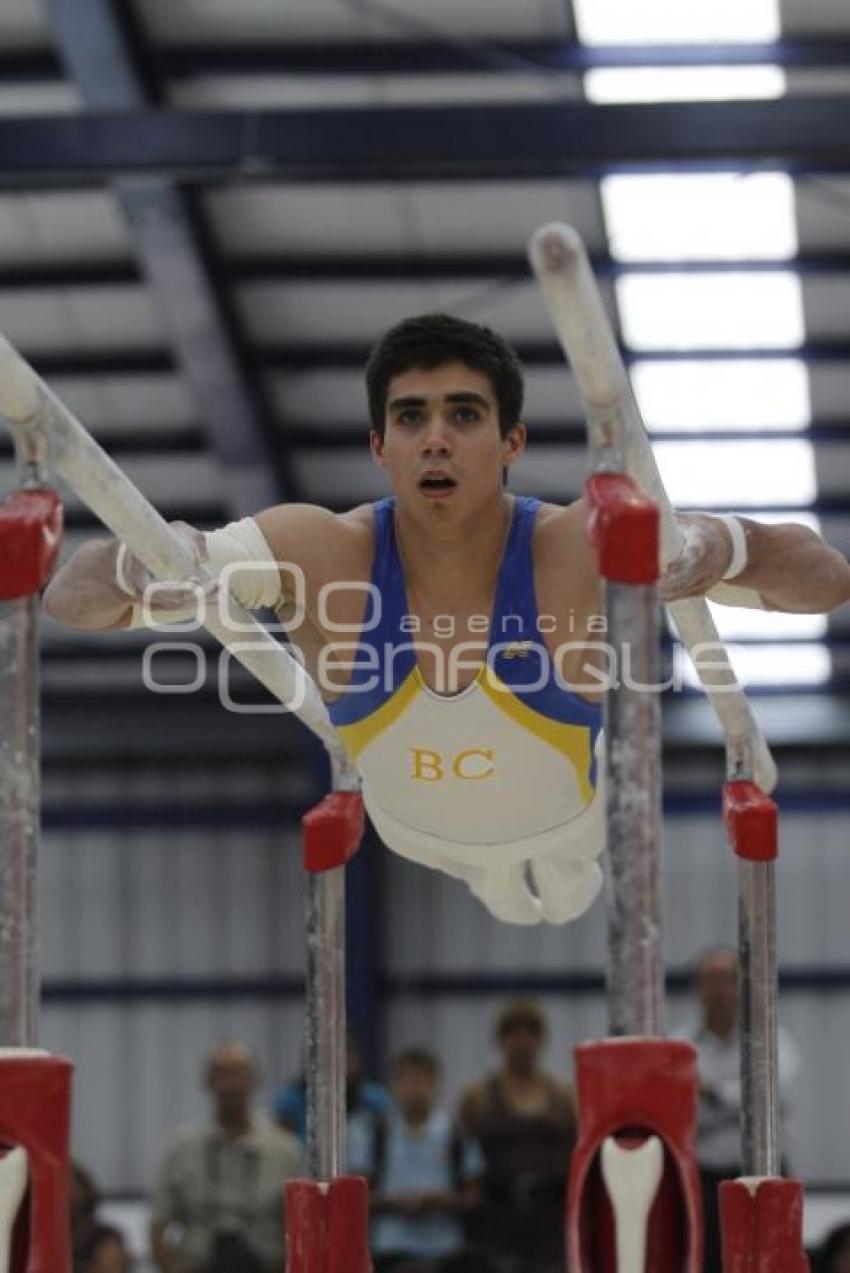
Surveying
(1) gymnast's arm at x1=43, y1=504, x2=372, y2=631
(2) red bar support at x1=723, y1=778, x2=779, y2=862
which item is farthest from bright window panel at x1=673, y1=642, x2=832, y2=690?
(1) gymnast's arm at x1=43, y1=504, x2=372, y2=631

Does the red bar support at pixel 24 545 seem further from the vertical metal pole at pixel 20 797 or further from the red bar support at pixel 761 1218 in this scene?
the red bar support at pixel 761 1218

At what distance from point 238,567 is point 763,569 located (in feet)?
3.57

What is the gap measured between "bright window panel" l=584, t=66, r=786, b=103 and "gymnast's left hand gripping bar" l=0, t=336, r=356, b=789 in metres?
8.51

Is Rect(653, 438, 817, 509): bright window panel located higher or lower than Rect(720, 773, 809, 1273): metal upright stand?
higher

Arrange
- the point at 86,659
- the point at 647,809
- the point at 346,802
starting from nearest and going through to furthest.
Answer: the point at 647,809
the point at 346,802
the point at 86,659

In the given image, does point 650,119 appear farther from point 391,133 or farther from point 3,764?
point 3,764

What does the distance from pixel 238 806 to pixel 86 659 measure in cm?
224

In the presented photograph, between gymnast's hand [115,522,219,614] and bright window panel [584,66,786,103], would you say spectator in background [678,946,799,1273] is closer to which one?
A: gymnast's hand [115,522,219,614]

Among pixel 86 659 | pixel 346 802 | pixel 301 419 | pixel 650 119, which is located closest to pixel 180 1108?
pixel 86 659

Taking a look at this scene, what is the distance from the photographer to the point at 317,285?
15.1 metres

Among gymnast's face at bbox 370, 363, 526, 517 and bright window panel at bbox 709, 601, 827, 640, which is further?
bright window panel at bbox 709, 601, 827, 640

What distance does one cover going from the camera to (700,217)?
13883 millimetres

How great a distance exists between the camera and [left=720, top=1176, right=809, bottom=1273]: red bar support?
200 inches

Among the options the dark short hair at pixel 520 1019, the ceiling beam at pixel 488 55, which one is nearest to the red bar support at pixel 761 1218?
the dark short hair at pixel 520 1019
